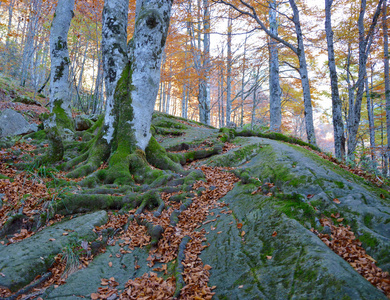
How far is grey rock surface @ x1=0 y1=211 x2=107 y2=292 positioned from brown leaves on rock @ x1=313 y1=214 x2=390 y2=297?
130 inches

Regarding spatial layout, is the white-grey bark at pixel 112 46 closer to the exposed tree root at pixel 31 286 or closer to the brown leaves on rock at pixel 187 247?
the brown leaves on rock at pixel 187 247

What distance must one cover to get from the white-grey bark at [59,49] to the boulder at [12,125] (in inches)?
98.8

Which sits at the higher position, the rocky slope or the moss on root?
the moss on root

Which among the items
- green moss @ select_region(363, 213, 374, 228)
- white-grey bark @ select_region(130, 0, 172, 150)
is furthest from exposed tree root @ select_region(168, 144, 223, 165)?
green moss @ select_region(363, 213, 374, 228)

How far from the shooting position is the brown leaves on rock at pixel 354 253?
1795 millimetres

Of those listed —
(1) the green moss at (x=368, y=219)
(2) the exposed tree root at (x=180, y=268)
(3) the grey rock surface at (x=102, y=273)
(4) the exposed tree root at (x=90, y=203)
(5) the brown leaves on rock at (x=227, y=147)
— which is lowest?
(3) the grey rock surface at (x=102, y=273)

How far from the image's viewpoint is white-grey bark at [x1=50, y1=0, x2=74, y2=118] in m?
7.61

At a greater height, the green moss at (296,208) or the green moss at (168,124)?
the green moss at (168,124)

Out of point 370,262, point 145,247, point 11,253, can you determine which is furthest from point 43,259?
point 370,262

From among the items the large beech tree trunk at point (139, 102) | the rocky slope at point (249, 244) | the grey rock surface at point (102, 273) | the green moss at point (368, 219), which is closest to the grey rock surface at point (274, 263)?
the rocky slope at point (249, 244)

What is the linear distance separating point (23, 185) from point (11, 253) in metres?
2.08

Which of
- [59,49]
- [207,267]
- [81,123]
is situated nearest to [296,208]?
[207,267]

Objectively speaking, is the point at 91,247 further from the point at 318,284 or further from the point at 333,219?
the point at 333,219

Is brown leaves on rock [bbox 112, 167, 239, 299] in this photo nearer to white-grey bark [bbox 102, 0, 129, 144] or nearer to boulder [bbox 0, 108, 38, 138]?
white-grey bark [bbox 102, 0, 129, 144]
